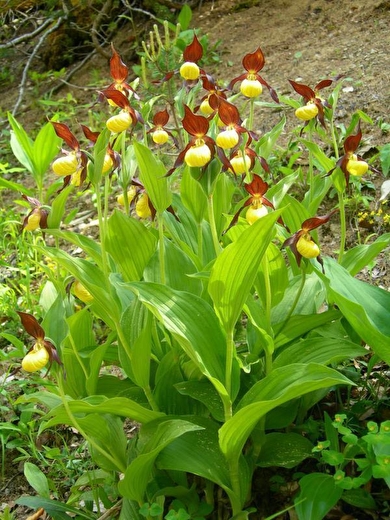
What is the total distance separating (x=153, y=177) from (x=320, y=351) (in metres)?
0.55

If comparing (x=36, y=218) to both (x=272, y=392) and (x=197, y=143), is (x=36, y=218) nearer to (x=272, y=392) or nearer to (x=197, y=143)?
(x=197, y=143)

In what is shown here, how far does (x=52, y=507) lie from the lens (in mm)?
1433

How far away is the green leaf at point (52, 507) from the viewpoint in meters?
1.42

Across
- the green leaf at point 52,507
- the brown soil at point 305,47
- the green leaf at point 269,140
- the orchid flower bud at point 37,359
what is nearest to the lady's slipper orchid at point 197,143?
the orchid flower bud at point 37,359

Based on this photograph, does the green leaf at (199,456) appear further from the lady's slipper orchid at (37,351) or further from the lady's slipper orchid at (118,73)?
the lady's slipper orchid at (118,73)

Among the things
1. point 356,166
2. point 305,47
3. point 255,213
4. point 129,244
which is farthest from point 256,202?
point 305,47

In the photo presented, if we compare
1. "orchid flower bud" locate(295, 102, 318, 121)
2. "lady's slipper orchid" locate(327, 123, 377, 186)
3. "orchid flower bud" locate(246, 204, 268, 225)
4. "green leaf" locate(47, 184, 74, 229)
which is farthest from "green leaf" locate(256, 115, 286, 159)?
"green leaf" locate(47, 184, 74, 229)

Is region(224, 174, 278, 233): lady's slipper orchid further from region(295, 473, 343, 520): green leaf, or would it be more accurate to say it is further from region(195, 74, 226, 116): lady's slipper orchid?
region(295, 473, 343, 520): green leaf

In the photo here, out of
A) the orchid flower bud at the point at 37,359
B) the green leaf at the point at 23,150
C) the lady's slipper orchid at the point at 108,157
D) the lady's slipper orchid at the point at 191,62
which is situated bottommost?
the green leaf at the point at 23,150

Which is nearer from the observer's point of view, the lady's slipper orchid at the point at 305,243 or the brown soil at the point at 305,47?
the lady's slipper orchid at the point at 305,243

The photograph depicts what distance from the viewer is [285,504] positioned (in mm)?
1336

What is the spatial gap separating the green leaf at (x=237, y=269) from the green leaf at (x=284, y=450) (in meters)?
0.36

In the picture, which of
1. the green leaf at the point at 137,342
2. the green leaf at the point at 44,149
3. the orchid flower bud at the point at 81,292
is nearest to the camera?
the green leaf at the point at 137,342

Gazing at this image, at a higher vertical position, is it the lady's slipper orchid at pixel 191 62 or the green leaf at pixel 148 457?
the lady's slipper orchid at pixel 191 62
